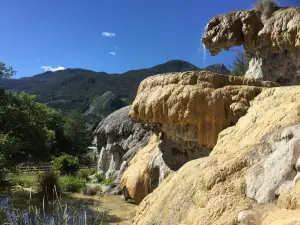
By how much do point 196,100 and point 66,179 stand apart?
1139 centimetres

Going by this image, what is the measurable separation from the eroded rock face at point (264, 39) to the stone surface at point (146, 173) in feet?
11.2

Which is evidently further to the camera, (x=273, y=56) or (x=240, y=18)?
(x=240, y=18)

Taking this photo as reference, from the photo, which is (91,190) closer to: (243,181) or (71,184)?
(71,184)

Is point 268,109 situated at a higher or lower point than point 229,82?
lower

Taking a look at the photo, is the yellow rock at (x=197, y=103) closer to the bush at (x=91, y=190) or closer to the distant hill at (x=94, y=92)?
the bush at (x=91, y=190)

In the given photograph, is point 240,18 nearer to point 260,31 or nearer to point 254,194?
point 260,31

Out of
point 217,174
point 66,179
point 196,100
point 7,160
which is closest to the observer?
point 217,174

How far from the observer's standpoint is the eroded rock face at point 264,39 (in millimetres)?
8570

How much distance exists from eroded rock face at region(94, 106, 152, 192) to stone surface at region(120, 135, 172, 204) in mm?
5585

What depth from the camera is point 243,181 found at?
335 centimetres

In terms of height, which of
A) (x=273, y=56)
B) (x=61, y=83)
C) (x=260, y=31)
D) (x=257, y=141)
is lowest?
(x=257, y=141)

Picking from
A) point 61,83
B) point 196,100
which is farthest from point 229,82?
point 61,83

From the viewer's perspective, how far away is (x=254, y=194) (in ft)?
10.3

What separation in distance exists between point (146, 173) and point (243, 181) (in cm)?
604
